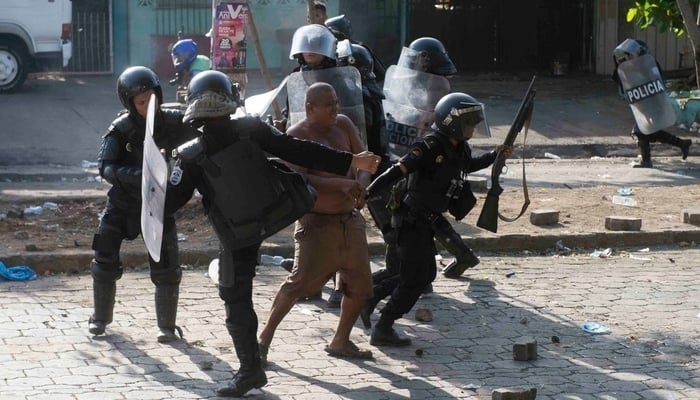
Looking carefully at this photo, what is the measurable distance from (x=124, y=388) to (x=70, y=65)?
15.1 meters

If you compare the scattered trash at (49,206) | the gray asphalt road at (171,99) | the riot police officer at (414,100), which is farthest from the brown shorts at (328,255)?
the gray asphalt road at (171,99)

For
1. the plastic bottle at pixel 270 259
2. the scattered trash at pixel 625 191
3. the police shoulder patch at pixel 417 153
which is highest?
the police shoulder patch at pixel 417 153

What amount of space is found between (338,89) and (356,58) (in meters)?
0.63

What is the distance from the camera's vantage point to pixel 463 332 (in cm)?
791

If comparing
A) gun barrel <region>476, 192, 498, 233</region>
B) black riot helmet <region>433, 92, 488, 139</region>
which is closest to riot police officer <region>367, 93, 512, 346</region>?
black riot helmet <region>433, 92, 488, 139</region>

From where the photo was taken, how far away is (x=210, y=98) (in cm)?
632

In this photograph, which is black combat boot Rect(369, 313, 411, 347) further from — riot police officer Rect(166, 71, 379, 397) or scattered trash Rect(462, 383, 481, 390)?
riot police officer Rect(166, 71, 379, 397)

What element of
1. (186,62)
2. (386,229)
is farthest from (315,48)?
(186,62)

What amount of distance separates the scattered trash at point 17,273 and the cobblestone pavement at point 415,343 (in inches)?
3.3

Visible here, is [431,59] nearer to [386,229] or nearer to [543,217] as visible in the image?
[386,229]

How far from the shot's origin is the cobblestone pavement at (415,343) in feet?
22.0

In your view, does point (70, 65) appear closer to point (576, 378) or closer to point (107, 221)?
point (107, 221)

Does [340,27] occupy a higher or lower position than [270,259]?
higher

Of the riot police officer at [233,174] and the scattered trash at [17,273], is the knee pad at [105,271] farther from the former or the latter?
the scattered trash at [17,273]
